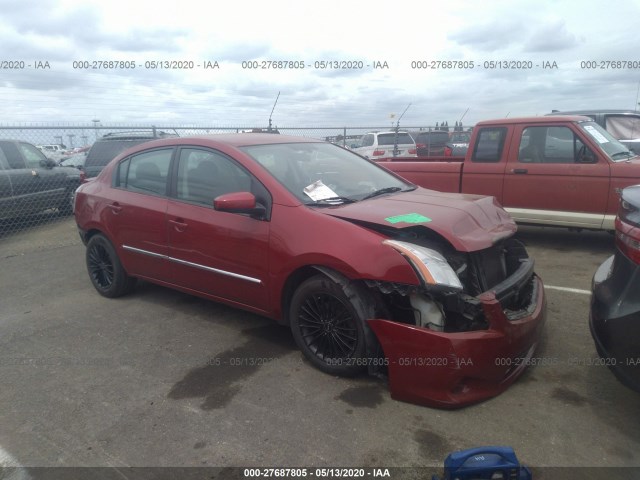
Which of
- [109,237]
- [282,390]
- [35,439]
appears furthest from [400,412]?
[109,237]

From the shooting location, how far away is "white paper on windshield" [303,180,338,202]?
3602 millimetres

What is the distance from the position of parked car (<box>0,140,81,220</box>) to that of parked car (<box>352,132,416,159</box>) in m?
9.56

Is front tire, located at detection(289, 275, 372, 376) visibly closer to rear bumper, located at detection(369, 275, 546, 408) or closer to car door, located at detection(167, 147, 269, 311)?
rear bumper, located at detection(369, 275, 546, 408)

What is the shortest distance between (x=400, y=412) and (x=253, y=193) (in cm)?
182

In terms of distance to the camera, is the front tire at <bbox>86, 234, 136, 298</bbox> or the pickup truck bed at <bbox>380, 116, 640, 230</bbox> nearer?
the front tire at <bbox>86, 234, 136, 298</bbox>

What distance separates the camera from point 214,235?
3.82m

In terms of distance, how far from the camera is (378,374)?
3.13m

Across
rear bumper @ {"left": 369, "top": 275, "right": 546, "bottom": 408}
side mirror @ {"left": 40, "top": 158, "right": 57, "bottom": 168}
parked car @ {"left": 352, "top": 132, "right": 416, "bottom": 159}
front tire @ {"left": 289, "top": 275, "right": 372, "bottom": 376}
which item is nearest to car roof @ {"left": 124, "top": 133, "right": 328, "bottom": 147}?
front tire @ {"left": 289, "top": 275, "right": 372, "bottom": 376}

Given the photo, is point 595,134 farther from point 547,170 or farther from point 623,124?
point 623,124

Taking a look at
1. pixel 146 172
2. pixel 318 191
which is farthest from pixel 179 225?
pixel 318 191

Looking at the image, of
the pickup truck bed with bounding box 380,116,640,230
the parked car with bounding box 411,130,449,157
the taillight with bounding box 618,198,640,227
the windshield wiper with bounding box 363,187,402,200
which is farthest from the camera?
the parked car with bounding box 411,130,449,157

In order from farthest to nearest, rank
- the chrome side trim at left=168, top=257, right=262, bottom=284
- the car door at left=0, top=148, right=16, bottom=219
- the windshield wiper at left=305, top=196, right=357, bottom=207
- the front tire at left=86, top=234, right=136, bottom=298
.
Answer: the car door at left=0, top=148, right=16, bottom=219 < the front tire at left=86, top=234, right=136, bottom=298 < the chrome side trim at left=168, top=257, right=262, bottom=284 < the windshield wiper at left=305, top=196, right=357, bottom=207

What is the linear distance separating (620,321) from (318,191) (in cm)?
208

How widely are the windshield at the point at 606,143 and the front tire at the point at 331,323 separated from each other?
475cm
